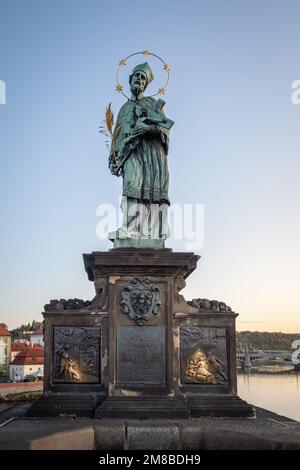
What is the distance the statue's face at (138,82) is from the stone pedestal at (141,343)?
10.9ft

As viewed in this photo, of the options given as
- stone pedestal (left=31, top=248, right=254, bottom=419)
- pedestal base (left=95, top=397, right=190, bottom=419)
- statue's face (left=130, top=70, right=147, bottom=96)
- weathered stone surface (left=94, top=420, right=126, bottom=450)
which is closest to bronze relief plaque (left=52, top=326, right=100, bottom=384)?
stone pedestal (left=31, top=248, right=254, bottom=419)

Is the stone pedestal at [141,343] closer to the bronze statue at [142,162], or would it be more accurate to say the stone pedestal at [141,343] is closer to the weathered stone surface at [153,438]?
the bronze statue at [142,162]

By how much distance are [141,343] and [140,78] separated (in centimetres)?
510

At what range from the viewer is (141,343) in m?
9.02

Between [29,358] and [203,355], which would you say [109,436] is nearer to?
[203,355]

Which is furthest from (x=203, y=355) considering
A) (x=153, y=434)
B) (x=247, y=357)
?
(x=247, y=357)

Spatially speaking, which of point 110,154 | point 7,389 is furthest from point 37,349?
point 110,154

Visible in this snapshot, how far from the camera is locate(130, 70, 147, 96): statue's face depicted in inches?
413

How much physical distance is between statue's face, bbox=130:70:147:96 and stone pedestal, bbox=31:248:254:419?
334 cm

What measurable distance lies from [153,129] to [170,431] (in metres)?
5.52

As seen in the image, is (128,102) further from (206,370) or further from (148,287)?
(206,370)

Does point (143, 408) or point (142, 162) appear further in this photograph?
point (142, 162)
